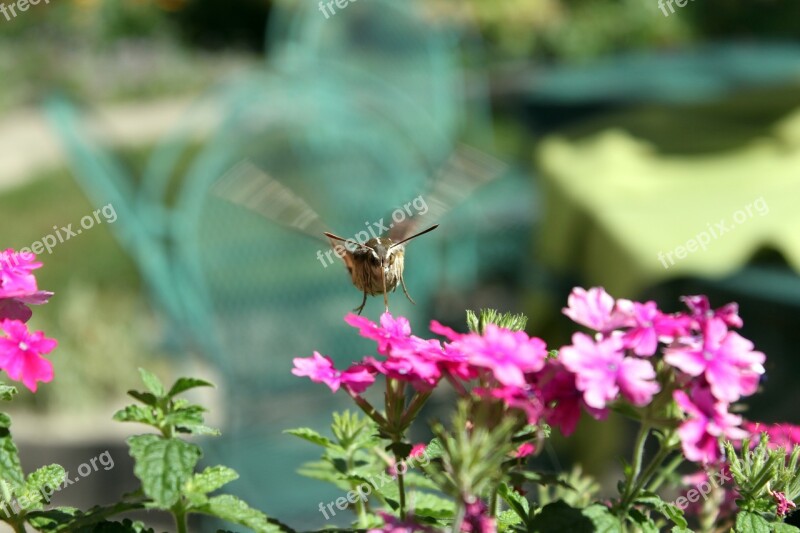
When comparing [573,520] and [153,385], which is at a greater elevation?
[153,385]

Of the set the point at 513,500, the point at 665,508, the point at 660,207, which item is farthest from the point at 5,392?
the point at 660,207

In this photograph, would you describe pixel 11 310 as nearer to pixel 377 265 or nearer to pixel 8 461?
pixel 8 461

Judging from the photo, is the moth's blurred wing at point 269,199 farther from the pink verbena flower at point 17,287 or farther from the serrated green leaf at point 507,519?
the serrated green leaf at point 507,519

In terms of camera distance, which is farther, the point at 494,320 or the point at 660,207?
the point at 660,207

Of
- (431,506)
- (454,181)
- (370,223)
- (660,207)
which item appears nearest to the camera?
(431,506)

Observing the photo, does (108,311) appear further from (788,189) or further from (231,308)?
(788,189)

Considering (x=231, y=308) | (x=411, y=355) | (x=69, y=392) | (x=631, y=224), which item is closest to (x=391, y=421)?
(x=411, y=355)

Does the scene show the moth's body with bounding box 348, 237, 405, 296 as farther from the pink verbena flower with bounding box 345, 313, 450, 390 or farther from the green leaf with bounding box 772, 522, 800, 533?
the green leaf with bounding box 772, 522, 800, 533

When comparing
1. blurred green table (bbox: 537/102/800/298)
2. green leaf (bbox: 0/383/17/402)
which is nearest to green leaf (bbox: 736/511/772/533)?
green leaf (bbox: 0/383/17/402)
